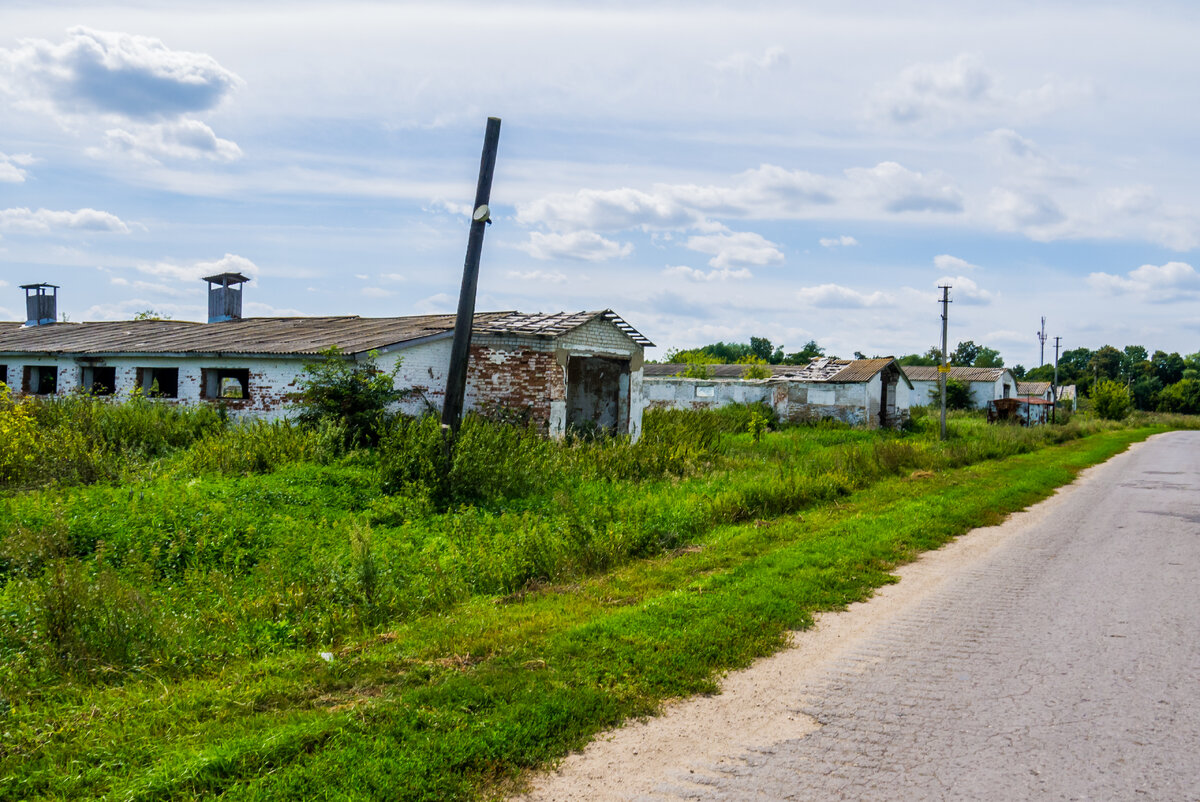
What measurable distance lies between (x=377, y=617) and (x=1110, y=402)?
69.5m

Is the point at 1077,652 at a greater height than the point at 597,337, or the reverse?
the point at 597,337

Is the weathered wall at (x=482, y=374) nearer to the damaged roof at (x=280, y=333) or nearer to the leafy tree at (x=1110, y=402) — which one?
the damaged roof at (x=280, y=333)

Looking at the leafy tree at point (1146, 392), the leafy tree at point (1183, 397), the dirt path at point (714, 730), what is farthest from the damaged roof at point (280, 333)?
the leafy tree at point (1146, 392)

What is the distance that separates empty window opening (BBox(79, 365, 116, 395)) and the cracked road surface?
21832 millimetres

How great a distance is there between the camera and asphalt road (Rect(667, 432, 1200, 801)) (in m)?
3.99

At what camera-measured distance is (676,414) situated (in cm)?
2533

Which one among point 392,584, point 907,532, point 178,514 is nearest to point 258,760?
point 392,584

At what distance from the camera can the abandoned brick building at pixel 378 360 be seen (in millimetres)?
17234

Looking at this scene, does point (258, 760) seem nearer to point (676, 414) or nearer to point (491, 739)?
point (491, 739)

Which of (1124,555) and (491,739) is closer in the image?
(491,739)

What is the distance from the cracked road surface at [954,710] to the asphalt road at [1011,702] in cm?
1

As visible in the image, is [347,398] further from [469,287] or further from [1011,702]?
[1011,702]

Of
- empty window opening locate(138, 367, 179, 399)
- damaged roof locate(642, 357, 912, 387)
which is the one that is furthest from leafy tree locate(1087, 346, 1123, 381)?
empty window opening locate(138, 367, 179, 399)

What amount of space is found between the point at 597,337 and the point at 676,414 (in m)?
7.36
